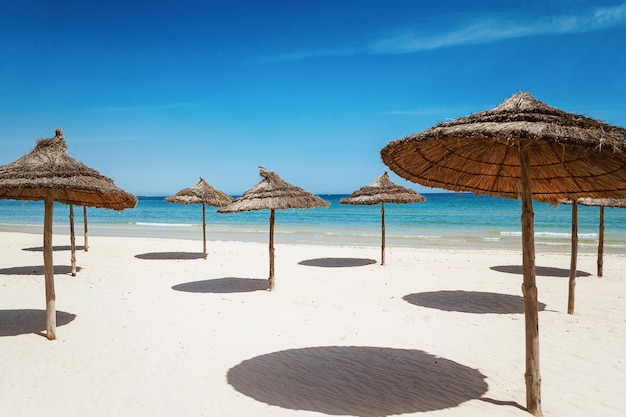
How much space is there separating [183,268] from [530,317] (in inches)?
433

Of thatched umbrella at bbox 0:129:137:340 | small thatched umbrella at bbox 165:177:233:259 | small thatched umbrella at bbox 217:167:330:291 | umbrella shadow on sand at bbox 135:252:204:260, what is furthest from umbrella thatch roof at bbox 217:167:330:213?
umbrella shadow on sand at bbox 135:252:204:260

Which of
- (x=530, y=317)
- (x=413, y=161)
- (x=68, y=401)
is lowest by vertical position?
(x=68, y=401)

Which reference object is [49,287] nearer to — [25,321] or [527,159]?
[25,321]

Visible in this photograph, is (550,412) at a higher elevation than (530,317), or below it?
below

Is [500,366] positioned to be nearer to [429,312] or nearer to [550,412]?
[550,412]

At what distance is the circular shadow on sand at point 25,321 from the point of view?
712 cm

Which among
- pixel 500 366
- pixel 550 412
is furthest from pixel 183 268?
A: pixel 550 412

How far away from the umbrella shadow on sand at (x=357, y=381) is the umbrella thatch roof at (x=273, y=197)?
3996mm

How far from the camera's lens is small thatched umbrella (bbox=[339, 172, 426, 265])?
14.4 meters

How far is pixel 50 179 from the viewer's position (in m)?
6.39

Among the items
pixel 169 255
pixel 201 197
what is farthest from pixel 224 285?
pixel 169 255

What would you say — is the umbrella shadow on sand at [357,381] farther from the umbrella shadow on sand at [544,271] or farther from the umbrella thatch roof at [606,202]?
the umbrella thatch roof at [606,202]

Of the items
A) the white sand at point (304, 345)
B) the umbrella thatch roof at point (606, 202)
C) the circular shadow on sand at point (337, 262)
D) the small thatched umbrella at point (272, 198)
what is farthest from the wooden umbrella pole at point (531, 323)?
the circular shadow on sand at point (337, 262)

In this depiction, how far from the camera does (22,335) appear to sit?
6879 millimetres
